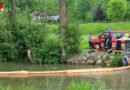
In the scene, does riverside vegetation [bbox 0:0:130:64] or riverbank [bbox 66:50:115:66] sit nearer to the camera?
riverbank [bbox 66:50:115:66]

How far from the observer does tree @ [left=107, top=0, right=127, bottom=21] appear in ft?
228

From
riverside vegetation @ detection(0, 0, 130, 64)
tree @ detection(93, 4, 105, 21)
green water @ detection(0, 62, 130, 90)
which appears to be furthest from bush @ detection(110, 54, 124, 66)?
tree @ detection(93, 4, 105, 21)

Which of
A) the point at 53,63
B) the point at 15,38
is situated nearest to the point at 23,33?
the point at 15,38

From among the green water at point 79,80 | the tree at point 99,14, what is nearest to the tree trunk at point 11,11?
the green water at point 79,80

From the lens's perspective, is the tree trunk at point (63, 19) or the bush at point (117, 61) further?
the tree trunk at point (63, 19)

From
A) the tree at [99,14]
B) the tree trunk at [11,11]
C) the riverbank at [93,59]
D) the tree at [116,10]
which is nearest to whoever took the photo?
the riverbank at [93,59]

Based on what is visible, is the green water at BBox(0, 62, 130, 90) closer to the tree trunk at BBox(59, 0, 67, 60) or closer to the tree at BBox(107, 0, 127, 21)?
the tree trunk at BBox(59, 0, 67, 60)

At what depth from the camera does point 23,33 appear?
73.4 ft

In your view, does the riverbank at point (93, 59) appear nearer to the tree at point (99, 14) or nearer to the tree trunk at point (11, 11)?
the tree trunk at point (11, 11)

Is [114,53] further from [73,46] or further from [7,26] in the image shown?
[7,26]

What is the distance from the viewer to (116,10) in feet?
230

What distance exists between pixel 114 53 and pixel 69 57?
145 inches

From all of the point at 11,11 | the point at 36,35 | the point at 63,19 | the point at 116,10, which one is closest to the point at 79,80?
the point at 63,19

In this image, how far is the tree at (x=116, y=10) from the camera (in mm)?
69562
